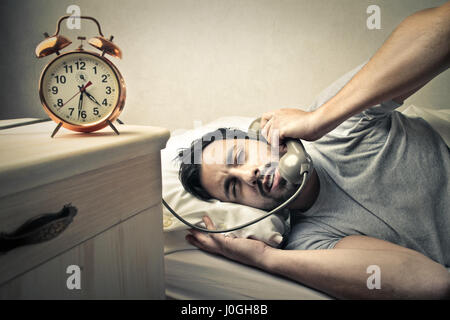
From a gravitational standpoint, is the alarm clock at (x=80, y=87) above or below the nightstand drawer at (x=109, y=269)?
above

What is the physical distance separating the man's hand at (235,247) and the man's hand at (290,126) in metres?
0.28

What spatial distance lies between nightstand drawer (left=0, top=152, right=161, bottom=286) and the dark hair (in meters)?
0.39

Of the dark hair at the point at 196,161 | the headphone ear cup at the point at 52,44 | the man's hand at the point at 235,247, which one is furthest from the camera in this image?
the dark hair at the point at 196,161

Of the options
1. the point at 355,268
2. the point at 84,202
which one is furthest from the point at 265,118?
the point at 84,202

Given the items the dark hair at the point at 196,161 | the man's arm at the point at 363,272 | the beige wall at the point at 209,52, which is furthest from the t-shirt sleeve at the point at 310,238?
the beige wall at the point at 209,52

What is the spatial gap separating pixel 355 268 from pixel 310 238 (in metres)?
0.20

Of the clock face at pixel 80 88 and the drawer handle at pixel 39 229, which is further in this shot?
the clock face at pixel 80 88

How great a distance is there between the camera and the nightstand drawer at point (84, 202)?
13.8 inches

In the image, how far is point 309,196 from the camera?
944 mm

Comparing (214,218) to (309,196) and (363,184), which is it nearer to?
(309,196)

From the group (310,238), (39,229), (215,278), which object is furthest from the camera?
(310,238)
